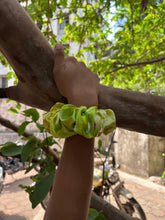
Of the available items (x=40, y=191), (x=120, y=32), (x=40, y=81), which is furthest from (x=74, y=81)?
(x=120, y=32)

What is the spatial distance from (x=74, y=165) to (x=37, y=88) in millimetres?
318

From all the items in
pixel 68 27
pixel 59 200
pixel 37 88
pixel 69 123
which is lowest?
pixel 59 200

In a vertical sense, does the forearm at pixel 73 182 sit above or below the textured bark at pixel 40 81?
below

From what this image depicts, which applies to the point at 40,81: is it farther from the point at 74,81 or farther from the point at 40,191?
the point at 40,191

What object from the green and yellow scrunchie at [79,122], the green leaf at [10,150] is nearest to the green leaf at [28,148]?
the green leaf at [10,150]

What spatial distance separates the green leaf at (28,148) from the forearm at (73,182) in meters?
0.37

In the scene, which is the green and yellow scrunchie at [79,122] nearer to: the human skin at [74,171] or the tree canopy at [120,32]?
the human skin at [74,171]

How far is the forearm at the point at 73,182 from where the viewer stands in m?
0.59

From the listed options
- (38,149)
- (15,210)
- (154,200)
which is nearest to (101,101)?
(38,149)

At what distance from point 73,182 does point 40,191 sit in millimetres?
297

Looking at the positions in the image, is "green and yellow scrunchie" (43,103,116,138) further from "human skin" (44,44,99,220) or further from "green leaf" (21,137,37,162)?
"green leaf" (21,137,37,162)

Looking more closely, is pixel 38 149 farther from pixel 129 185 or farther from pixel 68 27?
pixel 129 185

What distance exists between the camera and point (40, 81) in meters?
0.73

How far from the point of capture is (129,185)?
557 centimetres
